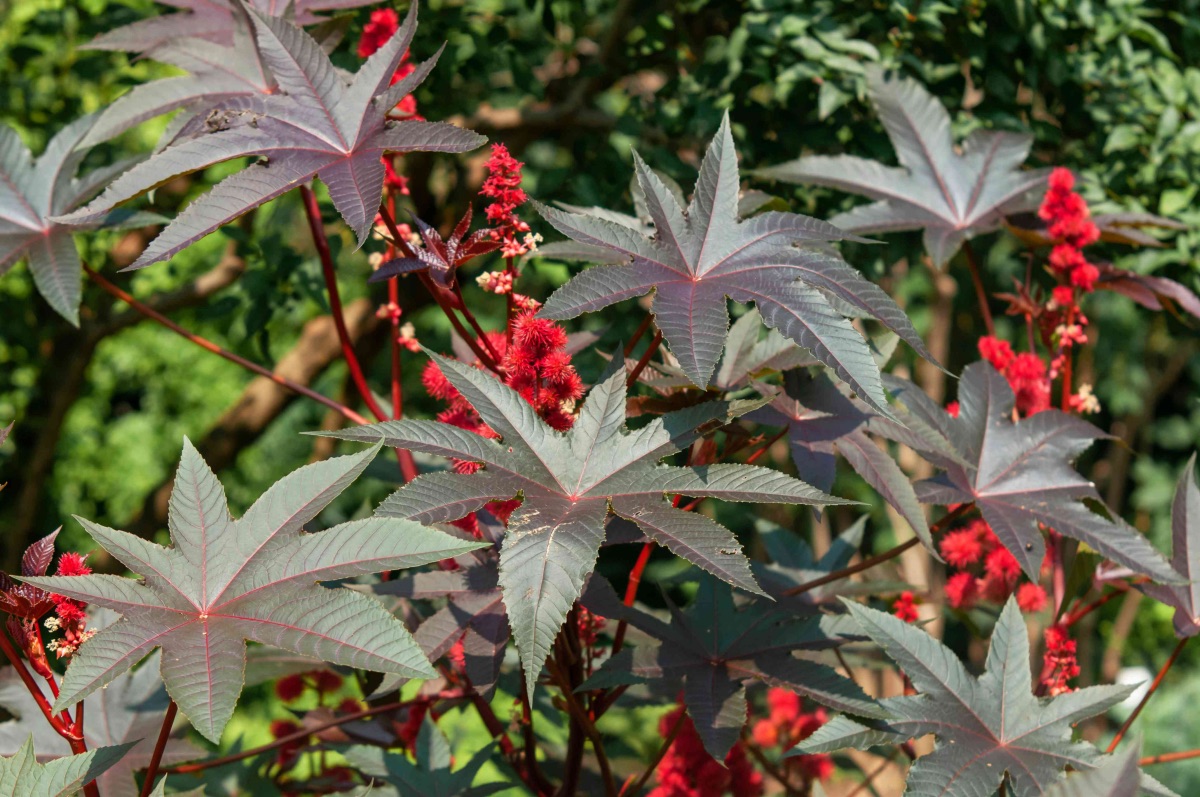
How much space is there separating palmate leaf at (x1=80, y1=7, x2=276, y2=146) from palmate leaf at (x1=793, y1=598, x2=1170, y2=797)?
3.48ft

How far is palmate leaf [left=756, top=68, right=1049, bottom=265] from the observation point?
1.73 metres

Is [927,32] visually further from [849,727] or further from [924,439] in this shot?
[849,727]

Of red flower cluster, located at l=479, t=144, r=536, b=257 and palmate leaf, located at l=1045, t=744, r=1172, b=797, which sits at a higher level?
red flower cluster, located at l=479, t=144, r=536, b=257

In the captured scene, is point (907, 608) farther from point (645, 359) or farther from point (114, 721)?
point (114, 721)

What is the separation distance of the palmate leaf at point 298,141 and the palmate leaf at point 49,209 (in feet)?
0.98

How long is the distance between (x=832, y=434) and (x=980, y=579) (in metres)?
0.43

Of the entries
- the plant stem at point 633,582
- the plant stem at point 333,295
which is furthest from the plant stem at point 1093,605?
the plant stem at point 333,295

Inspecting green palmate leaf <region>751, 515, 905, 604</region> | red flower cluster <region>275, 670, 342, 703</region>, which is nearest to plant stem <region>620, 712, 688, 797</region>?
green palmate leaf <region>751, 515, 905, 604</region>

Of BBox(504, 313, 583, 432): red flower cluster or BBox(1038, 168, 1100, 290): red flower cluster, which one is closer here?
BBox(504, 313, 583, 432): red flower cluster

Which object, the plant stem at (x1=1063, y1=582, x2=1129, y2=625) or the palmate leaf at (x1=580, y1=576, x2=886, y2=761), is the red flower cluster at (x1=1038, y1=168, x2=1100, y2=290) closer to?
the plant stem at (x1=1063, y1=582, x2=1129, y2=625)

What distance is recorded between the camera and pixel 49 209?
5.06 ft

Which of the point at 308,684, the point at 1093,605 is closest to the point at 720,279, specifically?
the point at 1093,605

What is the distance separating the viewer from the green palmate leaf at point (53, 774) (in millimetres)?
920

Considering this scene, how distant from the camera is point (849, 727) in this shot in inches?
43.8
